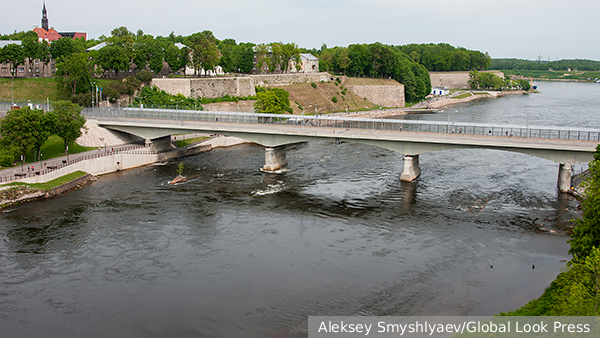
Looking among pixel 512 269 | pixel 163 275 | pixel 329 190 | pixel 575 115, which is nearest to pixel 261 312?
pixel 163 275

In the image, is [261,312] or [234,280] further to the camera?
[234,280]

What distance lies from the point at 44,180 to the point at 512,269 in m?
48.4

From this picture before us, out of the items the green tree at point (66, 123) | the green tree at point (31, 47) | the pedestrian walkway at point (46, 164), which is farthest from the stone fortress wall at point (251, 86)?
the green tree at point (66, 123)

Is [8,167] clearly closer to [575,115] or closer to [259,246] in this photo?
[259,246]

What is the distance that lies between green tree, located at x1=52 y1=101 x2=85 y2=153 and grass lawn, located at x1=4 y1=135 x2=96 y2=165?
1.27 meters

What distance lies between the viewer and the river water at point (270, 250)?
32.0 meters

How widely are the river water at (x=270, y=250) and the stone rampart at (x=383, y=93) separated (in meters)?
94.4

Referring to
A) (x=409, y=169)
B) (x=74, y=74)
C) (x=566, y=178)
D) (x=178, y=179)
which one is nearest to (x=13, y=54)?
(x=74, y=74)

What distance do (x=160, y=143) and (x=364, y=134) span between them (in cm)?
3302

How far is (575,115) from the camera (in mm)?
131250

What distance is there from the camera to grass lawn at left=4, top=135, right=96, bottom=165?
213 ft

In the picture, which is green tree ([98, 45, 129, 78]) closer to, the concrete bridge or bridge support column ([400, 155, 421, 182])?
the concrete bridge

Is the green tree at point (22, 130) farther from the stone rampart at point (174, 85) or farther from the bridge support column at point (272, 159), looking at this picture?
the stone rampart at point (174, 85)

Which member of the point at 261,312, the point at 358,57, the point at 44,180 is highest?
the point at 358,57
